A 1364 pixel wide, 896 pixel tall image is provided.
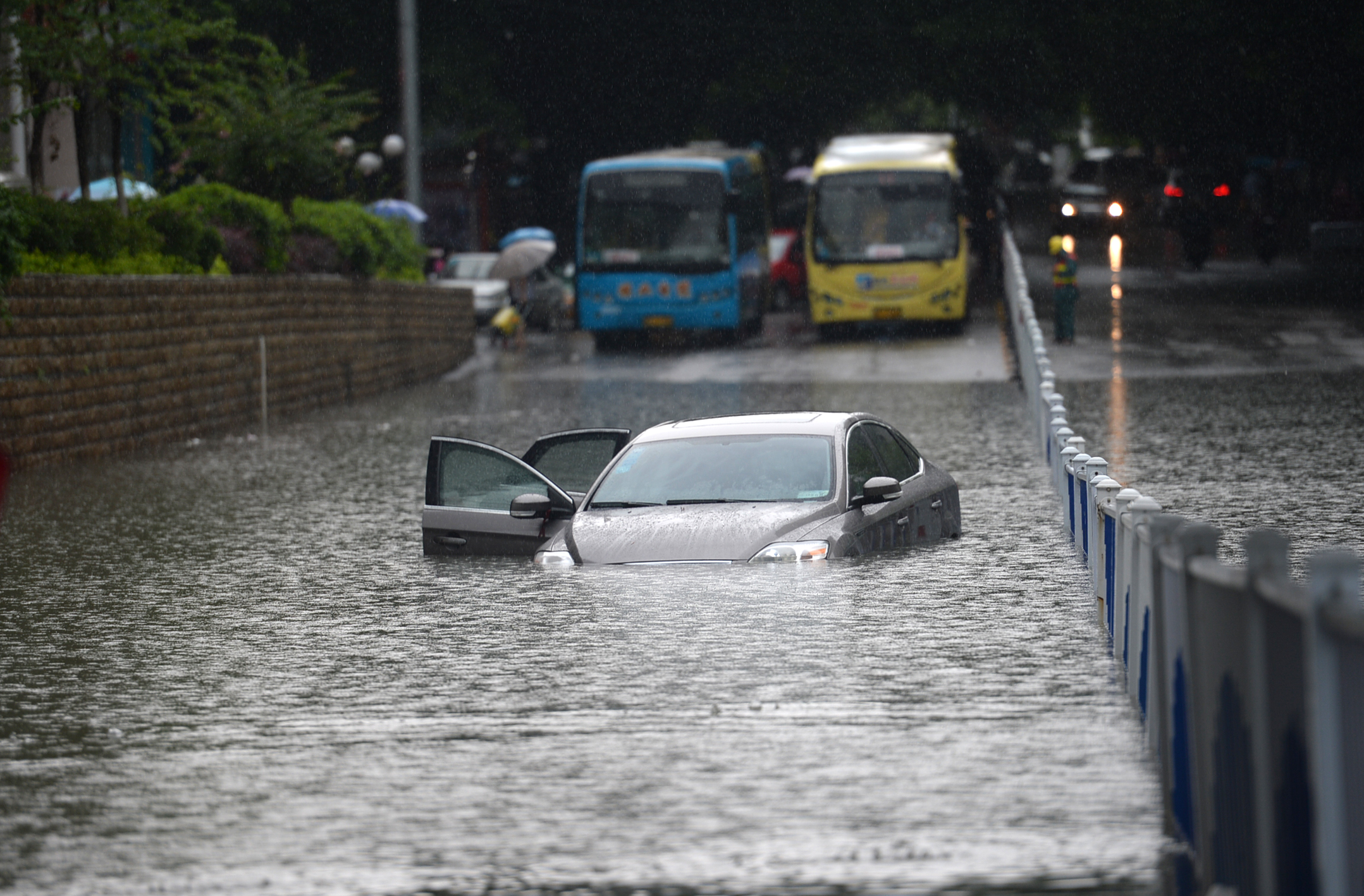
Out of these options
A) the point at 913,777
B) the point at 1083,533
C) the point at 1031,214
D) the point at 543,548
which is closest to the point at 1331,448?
the point at 1083,533

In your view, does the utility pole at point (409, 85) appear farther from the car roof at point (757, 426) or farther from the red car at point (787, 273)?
the car roof at point (757, 426)

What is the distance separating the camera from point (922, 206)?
38844mm

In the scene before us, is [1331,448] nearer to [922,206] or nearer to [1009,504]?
[1009,504]

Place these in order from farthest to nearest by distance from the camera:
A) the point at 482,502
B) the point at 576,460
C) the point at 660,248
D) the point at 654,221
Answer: the point at 654,221
the point at 660,248
the point at 576,460
the point at 482,502

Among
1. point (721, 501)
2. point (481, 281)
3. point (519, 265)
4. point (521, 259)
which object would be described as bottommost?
point (721, 501)

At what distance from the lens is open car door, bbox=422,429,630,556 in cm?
1259

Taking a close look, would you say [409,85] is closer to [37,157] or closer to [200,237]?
[37,157]

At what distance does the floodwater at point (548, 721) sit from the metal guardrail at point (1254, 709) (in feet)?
1.06

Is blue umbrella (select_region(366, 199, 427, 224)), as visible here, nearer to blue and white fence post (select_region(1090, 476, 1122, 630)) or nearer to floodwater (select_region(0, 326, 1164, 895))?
floodwater (select_region(0, 326, 1164, 895))

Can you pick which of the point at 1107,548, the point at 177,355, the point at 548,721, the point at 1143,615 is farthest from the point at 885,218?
the point at 1143,615

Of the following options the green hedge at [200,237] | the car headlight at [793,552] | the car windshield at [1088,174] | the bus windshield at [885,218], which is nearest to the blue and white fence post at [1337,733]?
the car headlight at [793,552]

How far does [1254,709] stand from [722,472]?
767 cm

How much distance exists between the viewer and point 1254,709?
15.0 feet

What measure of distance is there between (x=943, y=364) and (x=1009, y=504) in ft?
53.8
